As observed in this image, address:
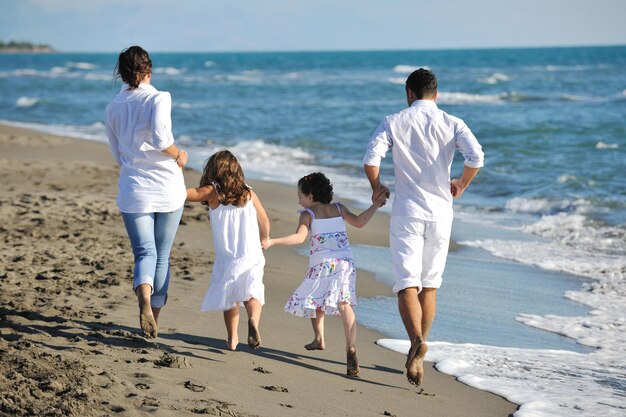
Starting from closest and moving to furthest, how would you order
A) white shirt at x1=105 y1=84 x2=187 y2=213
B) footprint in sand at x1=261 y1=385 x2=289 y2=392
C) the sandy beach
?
the sandy beach
footprint in sand at x1=261 y1=385 x2=289 y2=392
white shirt at x1=105 y1=84 x2=187 y2=213

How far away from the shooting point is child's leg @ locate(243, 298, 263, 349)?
4922 mm

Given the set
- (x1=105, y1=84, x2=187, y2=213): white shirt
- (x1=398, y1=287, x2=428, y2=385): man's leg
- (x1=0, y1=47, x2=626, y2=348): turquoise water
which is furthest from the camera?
(x1=0, y1=47, x2=626, y2=348): turquoise water

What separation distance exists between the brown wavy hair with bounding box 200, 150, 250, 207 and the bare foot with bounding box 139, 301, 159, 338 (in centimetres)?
77

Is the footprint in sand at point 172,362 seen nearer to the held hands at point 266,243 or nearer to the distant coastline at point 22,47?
the held hands at point 266,243

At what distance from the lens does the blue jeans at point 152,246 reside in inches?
195

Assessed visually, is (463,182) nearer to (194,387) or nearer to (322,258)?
(322,258)

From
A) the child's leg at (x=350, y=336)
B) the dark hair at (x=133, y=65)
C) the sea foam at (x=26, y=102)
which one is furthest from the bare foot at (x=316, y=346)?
the sea foam at (x=26, y=102)

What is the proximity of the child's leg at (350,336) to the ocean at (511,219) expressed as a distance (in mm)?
608

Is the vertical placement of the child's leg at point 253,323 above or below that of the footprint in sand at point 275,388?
above

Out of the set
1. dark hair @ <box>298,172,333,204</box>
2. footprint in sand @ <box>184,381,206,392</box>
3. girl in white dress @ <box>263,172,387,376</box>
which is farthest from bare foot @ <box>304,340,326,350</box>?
footprint in sand @ <box>184,381,206,392</box>

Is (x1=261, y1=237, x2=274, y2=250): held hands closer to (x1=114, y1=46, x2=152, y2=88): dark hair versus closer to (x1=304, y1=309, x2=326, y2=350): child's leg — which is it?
(x1=304, y1=309, x2=326, y2=350): child's leg

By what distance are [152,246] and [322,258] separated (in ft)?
3.39

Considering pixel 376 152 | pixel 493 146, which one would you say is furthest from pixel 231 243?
pixel 493 146

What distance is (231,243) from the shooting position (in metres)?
5.09
